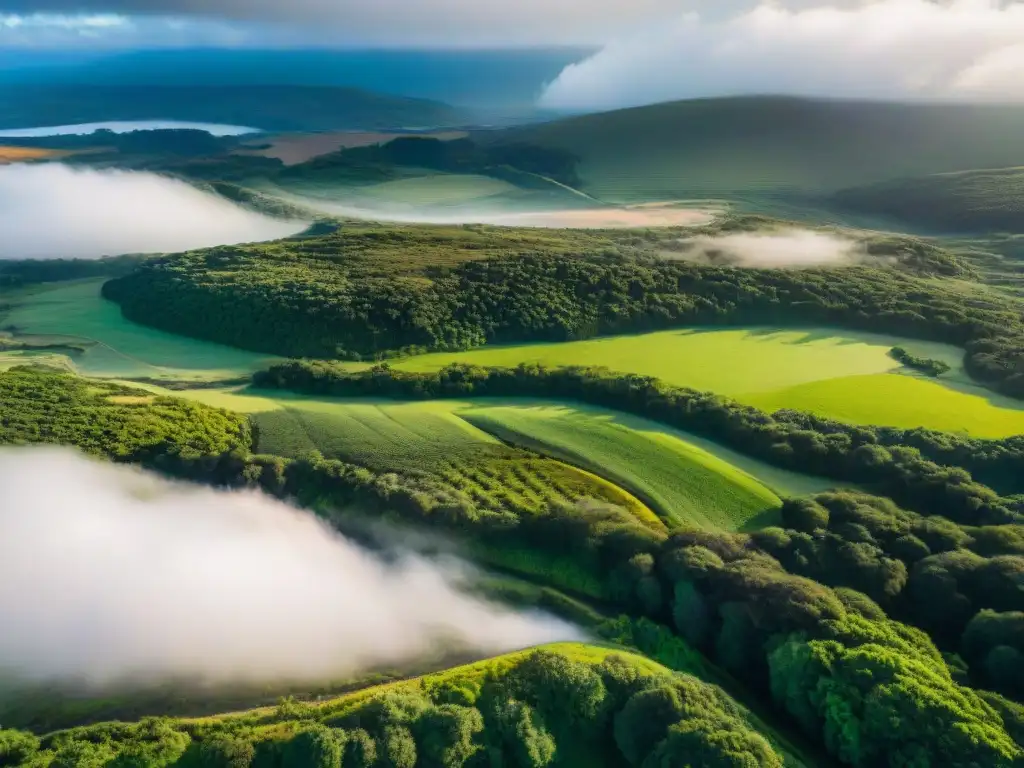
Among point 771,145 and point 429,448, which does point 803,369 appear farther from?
point 771,145

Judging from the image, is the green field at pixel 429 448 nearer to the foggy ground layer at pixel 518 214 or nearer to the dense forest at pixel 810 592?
the dense forest at pixel 810 592

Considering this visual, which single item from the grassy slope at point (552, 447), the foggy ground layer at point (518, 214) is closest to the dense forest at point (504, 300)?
the grassy slope at point (552, 447)

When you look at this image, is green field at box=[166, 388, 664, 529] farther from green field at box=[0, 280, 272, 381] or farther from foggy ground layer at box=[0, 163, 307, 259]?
foggy ground layer at box=[0, 163, 307, 259]

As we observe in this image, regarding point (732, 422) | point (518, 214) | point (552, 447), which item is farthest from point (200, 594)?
point (518, 214)

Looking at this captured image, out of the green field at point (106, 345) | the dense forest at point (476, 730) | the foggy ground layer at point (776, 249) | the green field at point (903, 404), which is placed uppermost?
the foggy ground layer at point (776, 249)

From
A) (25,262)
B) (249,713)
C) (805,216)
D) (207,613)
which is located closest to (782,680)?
(249,713)

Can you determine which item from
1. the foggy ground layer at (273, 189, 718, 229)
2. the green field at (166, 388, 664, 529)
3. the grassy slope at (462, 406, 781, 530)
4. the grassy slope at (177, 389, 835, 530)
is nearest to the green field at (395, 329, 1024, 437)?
the grassy slope at (177, 389, 835, 530)

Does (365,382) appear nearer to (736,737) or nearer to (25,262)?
(736,737)
